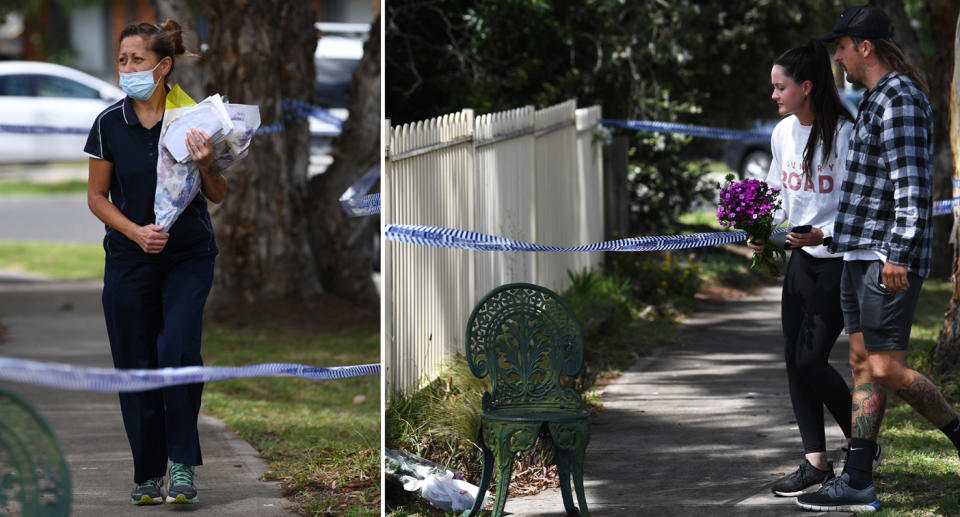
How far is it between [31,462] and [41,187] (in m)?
26.4

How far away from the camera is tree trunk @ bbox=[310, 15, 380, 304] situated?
1208 centimetres

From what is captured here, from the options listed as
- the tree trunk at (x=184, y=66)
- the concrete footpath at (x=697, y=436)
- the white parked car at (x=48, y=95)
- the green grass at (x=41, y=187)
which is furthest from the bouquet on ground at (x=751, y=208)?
the green grass at (x=41, y=187)

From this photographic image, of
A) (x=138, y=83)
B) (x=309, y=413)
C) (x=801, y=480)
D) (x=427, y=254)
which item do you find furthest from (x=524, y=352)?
(x=309, y=413)

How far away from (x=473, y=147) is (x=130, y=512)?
9.66 feet

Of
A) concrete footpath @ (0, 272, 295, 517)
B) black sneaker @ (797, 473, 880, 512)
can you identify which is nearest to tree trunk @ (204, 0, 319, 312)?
concrete footpath @ (0, 272, 295, 517)

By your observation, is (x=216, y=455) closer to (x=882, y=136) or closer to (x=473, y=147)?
(x=473, y=147)

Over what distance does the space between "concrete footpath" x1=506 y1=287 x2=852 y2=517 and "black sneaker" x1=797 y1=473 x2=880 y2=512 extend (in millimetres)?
57

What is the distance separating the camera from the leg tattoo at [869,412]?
547 cm

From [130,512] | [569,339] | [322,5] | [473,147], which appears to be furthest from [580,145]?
[322,5]

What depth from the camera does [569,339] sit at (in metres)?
5.64

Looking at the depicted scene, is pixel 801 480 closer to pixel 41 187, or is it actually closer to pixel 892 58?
pixel 892 58

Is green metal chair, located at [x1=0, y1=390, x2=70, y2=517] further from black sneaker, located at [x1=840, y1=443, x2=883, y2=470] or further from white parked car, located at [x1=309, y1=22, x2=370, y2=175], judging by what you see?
white parked car, located at [x1=309, y1=22, x2=370, y2=175]

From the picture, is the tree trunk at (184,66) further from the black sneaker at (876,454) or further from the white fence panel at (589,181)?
the black sneaker at (876,454)

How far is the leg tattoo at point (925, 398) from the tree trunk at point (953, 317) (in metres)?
2.82
